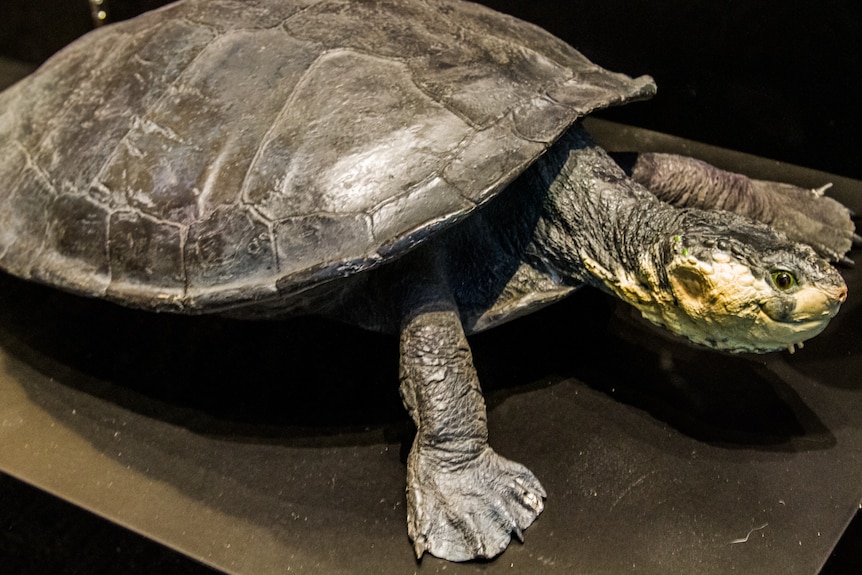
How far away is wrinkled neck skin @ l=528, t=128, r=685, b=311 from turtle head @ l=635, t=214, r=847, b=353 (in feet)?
0.13

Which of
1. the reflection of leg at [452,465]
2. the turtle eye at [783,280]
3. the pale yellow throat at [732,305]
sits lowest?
the reflection of leg at [452,465]

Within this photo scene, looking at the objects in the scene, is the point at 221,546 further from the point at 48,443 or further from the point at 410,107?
the point at 410,107

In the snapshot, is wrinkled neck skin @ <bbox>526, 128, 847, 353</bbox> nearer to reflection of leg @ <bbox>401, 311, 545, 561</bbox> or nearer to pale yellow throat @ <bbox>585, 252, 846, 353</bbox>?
pale yellow throat @ <bbox>585, 252, 846, 353</bbox>

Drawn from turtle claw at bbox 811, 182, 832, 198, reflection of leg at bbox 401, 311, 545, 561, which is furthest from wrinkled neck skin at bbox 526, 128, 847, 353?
turtle claw at bbox 811, 182, 832, 198

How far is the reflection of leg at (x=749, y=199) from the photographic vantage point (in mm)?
1588

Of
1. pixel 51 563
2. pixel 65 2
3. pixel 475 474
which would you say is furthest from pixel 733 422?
pixel 65 2

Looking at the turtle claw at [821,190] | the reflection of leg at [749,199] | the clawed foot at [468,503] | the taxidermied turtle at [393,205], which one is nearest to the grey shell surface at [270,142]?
the taxidermied turtle at [393,205]

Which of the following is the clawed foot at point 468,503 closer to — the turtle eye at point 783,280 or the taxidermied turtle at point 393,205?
the taxidermied turtle at point 393,205

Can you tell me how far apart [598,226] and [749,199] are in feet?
1.89

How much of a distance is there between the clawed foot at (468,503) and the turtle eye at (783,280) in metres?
0.50

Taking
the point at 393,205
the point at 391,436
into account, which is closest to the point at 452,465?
the point at 391,436

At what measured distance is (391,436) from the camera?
4.34 feet

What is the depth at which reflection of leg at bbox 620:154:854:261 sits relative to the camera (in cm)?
159

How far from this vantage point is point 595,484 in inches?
47.9
